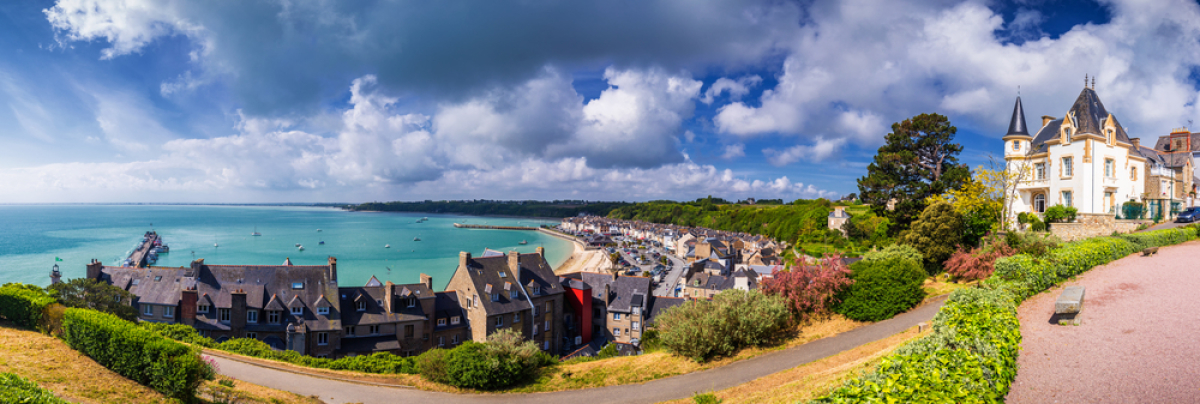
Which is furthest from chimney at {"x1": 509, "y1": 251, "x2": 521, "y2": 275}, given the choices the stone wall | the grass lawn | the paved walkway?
the stone wall

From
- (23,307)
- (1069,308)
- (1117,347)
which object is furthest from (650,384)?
(23,307)

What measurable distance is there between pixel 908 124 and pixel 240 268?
4251 centimetres

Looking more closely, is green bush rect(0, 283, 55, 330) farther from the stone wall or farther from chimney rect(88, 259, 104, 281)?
the stone wall

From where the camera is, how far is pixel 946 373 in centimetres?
600

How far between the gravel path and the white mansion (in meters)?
18.2

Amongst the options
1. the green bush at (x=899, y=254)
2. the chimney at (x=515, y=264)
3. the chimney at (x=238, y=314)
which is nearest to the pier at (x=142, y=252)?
the chimney at (x=238, y=314)

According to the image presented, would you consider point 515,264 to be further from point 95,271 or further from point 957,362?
point 957,362

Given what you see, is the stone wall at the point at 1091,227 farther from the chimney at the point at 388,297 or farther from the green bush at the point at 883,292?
the chimney at the point at 388,297

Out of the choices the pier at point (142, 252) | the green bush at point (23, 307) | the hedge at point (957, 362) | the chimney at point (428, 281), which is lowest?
the pier at point (142, 252)

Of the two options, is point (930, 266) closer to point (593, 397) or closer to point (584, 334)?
point (593, 397)

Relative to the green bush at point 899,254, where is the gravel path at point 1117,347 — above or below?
below

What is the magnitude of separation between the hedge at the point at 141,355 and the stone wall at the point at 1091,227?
39557 mm

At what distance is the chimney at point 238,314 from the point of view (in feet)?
89.7

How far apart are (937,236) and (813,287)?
918cm
